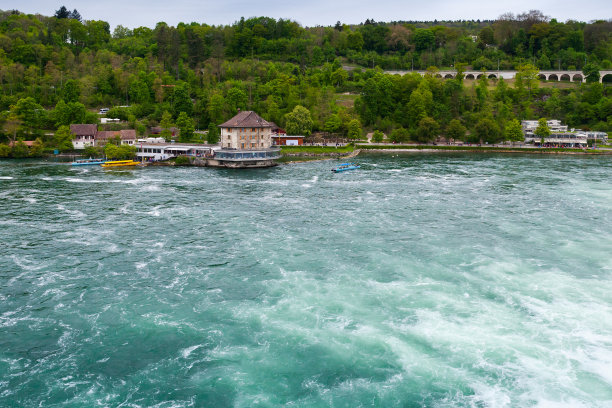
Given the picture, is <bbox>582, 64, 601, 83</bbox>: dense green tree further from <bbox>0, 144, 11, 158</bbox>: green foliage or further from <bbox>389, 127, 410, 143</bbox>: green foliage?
<bbox>0, 144, 11, 158</bbox>: green foliage

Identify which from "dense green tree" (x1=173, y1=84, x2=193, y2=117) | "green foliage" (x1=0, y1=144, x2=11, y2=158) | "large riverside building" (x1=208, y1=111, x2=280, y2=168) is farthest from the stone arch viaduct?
"green foliage" (x1=0, y1=144, x2=11, y2=158)

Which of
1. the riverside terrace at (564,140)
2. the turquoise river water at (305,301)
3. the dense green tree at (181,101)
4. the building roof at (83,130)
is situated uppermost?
the dense green tree at (181,101)

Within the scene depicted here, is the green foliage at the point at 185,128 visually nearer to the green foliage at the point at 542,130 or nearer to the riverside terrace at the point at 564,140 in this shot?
the green foliage at the point at 542,130

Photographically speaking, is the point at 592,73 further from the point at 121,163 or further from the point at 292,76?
the point at 121,163

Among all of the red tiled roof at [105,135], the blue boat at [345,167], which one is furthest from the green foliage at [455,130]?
the red tiled roof at [105,135]

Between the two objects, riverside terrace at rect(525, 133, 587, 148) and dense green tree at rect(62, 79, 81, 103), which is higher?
dense green tree at rect(62, 79, 81, 103)

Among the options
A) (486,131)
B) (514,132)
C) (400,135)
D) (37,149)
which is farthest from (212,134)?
(514,132)
